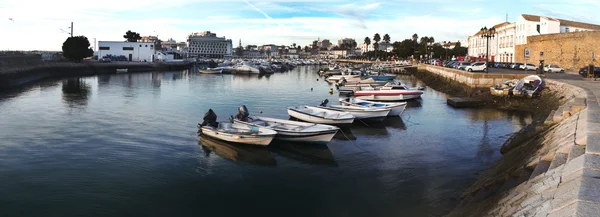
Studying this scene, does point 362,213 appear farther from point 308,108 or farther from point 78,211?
point 308,108

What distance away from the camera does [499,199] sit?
10031 millimetres

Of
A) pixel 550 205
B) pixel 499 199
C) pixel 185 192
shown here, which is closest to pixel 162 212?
pixel 185 192

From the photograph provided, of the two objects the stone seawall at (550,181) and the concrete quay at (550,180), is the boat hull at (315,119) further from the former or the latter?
the stone seawall at (550,181)

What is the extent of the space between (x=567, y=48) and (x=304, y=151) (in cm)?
4864

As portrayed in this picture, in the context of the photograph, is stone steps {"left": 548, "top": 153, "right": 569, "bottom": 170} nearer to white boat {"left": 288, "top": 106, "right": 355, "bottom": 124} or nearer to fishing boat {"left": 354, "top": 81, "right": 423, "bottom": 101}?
white boat {"left": 288, "top": 106, "right": 355, "bottom": 124}

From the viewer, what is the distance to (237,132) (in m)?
19.3

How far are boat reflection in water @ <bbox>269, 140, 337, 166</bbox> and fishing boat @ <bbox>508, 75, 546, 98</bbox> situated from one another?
19.3 meters

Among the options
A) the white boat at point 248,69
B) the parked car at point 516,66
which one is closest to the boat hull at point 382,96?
the parked car at point 516,66

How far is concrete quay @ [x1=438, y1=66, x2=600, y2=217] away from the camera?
7.06 metres

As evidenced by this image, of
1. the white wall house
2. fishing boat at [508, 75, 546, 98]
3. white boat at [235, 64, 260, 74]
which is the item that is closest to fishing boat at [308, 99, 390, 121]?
fishing boat at [508, 75, 546, 98]

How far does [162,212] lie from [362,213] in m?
5.34

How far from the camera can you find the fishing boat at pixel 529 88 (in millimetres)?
31656

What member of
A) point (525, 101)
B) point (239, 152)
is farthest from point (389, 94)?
point (239, 152)

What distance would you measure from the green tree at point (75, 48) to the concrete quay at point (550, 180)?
3400 inches
